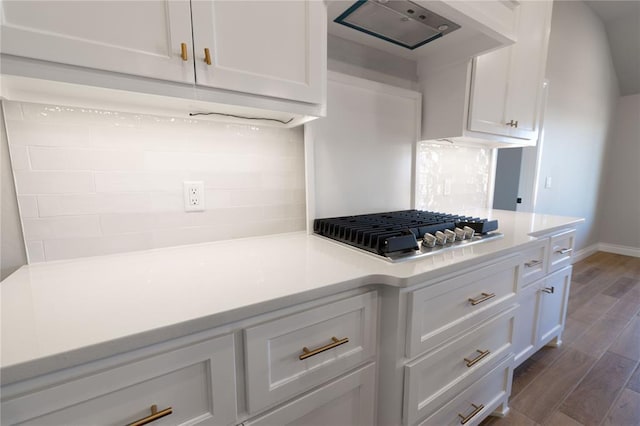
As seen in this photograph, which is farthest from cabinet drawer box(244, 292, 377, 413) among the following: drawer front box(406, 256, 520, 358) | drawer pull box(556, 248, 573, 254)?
drawer pull box(556, 248, 573, 254)

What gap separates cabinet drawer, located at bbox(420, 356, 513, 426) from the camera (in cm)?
108

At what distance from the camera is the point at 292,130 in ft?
4.38

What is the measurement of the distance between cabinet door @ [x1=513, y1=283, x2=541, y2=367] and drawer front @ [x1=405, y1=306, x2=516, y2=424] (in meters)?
0.31

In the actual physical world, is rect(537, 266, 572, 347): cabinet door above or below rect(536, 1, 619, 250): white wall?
below

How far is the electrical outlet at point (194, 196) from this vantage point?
112 cm

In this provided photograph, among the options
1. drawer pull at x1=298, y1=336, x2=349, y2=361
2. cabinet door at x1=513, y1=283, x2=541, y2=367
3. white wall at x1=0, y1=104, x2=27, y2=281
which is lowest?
cabinet door at x1=513, y1=283, x2=541, y2=367

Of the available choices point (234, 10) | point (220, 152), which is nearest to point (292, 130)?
point (220, 152)

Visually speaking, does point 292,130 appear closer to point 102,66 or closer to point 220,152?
point 220,152

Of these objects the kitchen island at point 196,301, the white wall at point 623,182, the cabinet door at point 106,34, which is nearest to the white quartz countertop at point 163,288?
the kitchen island at point 196,301

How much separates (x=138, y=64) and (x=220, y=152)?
1.58 ft

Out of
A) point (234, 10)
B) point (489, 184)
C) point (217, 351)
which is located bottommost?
point (217, 351)

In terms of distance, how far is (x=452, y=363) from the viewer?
1060 millimetres

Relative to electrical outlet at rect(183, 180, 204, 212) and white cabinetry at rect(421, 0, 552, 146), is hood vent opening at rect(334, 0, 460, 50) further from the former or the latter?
electrical outlet at rect(183, 180, 204, 212)

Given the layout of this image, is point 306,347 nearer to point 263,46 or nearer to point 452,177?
point 263,46
